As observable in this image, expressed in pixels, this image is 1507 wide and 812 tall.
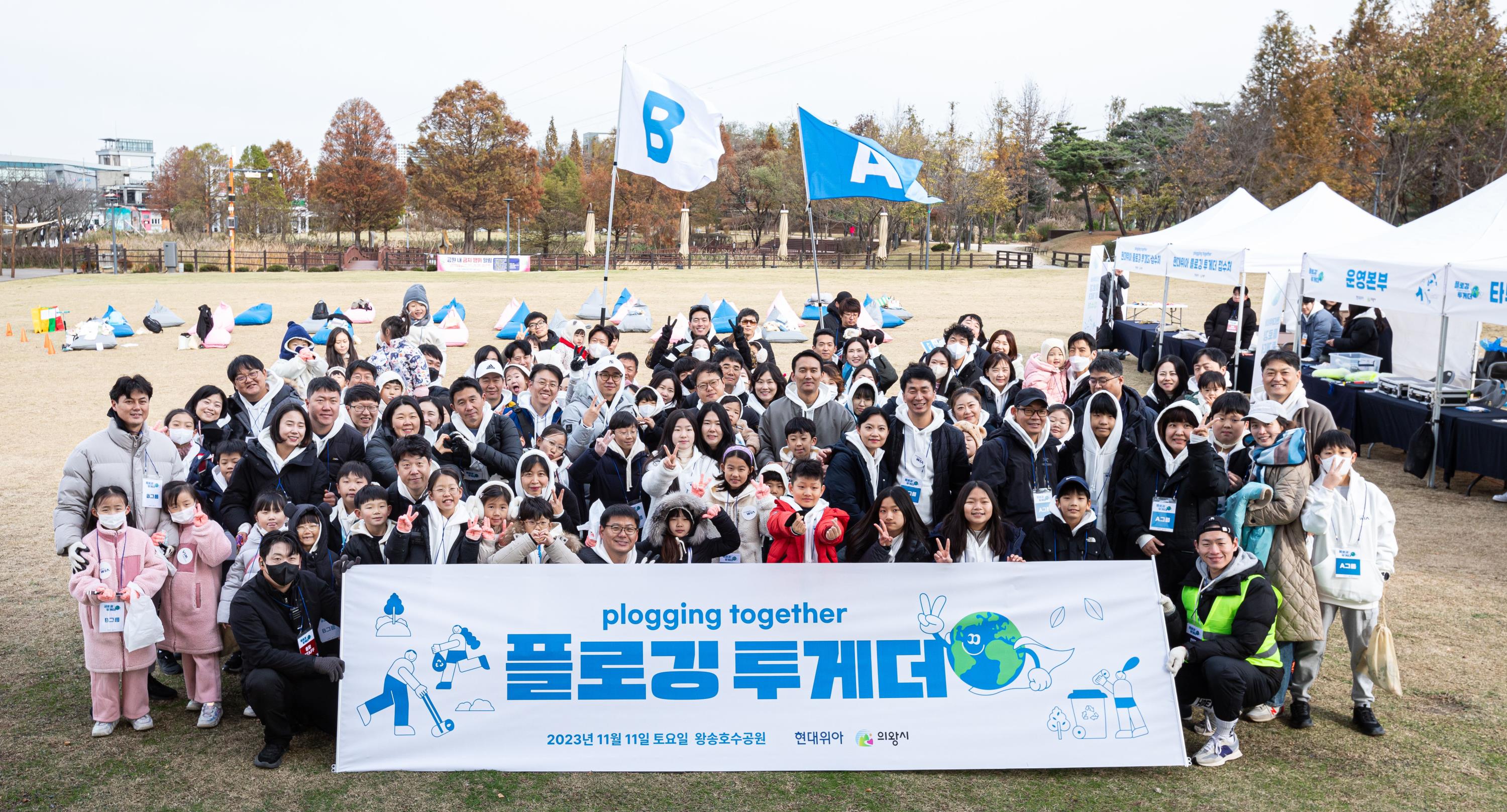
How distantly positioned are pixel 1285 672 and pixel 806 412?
128 inches

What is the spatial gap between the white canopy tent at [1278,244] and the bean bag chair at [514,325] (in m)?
13.4

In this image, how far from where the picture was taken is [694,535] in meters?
5.44

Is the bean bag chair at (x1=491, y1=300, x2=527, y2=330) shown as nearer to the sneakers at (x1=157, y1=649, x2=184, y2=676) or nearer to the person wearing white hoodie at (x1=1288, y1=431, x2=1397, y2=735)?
the sneakers at (x1=157, y1=649, x2=184, y2=676)

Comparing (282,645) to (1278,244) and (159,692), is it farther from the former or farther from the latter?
(1278,244)

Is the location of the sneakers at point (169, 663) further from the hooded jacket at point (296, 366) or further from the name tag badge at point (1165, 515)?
the name tag badge at point (1165, 515)

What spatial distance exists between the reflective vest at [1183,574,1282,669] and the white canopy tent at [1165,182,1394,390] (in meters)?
9.57

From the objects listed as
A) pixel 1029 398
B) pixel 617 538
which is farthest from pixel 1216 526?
pixel 617 538

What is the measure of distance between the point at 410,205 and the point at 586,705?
207 ft

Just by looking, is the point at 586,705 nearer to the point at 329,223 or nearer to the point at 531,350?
the point at 531,350

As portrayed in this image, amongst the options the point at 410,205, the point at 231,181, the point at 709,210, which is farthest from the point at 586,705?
the point at 709,210

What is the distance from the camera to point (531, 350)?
31.9ft

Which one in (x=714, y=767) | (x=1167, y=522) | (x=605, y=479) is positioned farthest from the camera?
(x=605, y=479)

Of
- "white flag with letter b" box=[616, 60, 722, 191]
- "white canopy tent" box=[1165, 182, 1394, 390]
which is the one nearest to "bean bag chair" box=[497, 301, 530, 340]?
"white flag with letter b" box=[616, 60, 722, 191]

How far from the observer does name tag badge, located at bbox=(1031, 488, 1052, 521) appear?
537 centimetres
